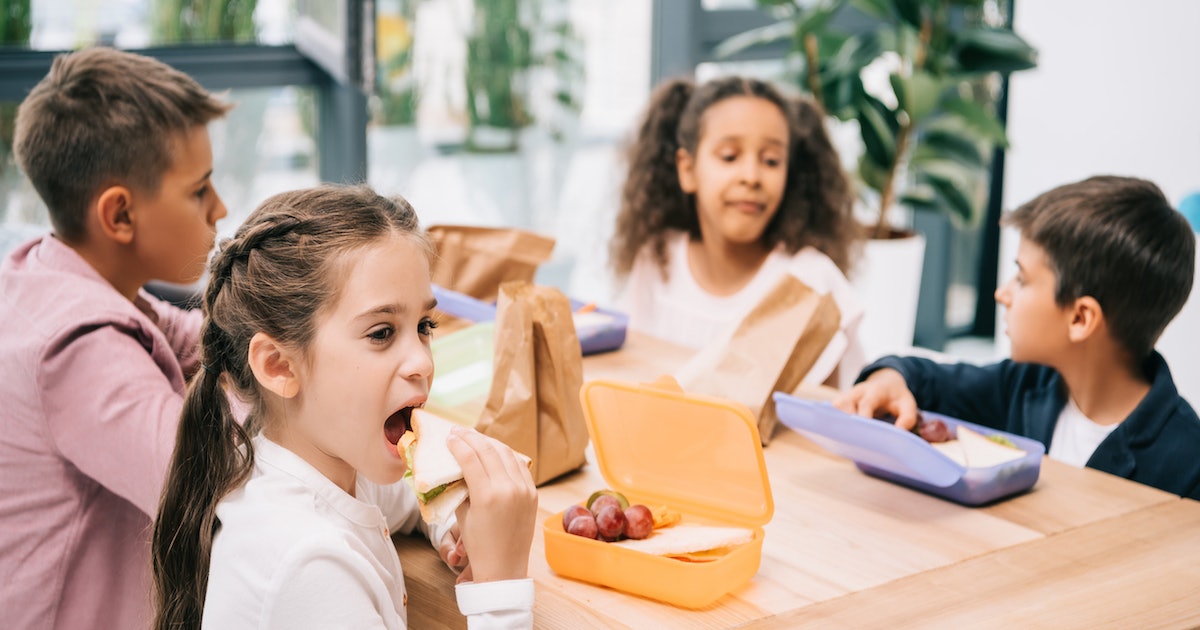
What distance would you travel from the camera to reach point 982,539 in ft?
4.51

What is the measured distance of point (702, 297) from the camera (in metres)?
2.58

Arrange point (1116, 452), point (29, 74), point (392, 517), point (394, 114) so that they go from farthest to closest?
1. point (394, 114)
2. point (29, 74)
3. point (1116, 452)
4. point (392, 517)

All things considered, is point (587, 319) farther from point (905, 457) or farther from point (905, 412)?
point (905, 457)

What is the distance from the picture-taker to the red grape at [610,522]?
1235 mm

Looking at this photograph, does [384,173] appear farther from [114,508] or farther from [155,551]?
[155,551]

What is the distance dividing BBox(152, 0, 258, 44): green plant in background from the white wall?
219cm

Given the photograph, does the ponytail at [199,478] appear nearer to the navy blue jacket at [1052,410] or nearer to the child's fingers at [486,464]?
the child's fingers at [486,464]

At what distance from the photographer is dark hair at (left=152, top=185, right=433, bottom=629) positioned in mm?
1141

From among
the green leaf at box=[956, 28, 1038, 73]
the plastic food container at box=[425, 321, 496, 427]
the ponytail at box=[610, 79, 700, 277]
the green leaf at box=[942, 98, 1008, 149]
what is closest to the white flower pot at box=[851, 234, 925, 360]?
the green leaf at box=[942, 98, 1008, 149]

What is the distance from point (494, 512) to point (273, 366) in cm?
25

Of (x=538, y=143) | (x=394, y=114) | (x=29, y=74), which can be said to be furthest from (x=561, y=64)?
(x=29, y=74)

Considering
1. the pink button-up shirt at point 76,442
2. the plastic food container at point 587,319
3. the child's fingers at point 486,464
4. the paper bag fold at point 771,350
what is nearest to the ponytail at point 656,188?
the plastic food container at point 587,319

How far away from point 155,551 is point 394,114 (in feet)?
8.92

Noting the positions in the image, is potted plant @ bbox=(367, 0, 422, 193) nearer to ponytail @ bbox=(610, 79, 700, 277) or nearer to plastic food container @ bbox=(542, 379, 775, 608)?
ponytail @ bbox=(610, 79, 700, 277)
